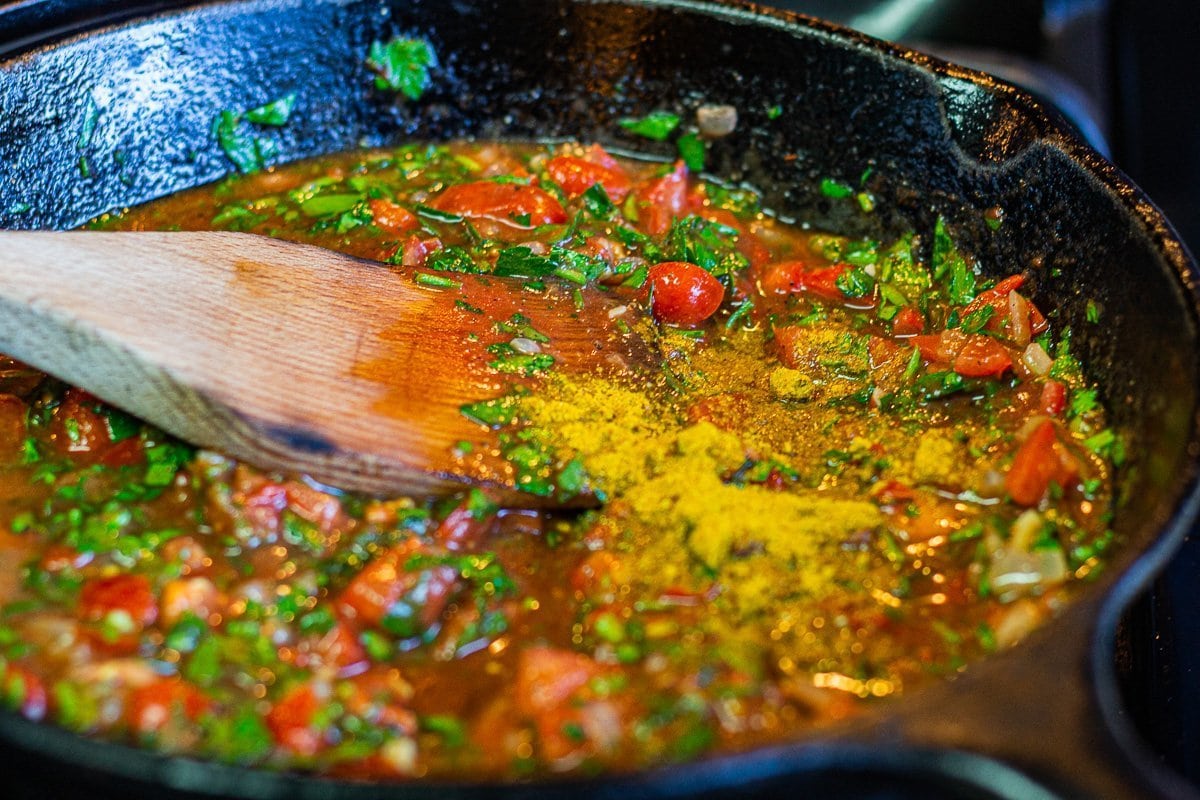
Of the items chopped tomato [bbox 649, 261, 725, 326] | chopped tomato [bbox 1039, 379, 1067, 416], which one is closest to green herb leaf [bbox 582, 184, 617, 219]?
chopped tomato [bbox 649, 261, 725, 326]

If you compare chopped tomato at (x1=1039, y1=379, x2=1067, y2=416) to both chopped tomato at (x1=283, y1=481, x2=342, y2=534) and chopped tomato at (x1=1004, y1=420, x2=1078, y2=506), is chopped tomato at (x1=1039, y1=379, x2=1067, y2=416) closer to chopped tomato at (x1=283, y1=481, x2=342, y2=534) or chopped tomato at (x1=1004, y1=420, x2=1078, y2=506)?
chopped tomato at (x1=1004, y1=420, x2=1078, y2=506)

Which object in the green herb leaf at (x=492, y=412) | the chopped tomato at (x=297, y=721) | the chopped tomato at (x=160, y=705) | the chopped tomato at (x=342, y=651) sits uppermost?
the green herb leaf at (x=492, y=412)

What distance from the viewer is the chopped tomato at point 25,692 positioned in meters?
2.00

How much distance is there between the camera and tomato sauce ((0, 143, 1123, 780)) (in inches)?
82.5

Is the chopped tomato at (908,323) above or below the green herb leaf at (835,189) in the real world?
below

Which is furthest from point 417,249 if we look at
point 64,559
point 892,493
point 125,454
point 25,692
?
point 25,692

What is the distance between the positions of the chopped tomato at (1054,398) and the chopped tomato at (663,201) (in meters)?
1.40

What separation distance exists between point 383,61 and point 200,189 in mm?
839

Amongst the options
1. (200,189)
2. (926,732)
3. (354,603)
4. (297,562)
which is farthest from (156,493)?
(926,732)

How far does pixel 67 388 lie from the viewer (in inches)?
115

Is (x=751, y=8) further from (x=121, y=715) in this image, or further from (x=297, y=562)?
(x=121, y=715)

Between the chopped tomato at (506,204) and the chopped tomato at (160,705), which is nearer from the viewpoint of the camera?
the chopped tomato at (160,705)

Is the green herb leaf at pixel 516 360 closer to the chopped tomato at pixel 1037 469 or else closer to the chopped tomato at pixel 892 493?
the chopped tomato at pixel 892 493

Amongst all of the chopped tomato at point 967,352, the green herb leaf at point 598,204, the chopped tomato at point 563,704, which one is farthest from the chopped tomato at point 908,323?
the chopped tomato at point 563,704
